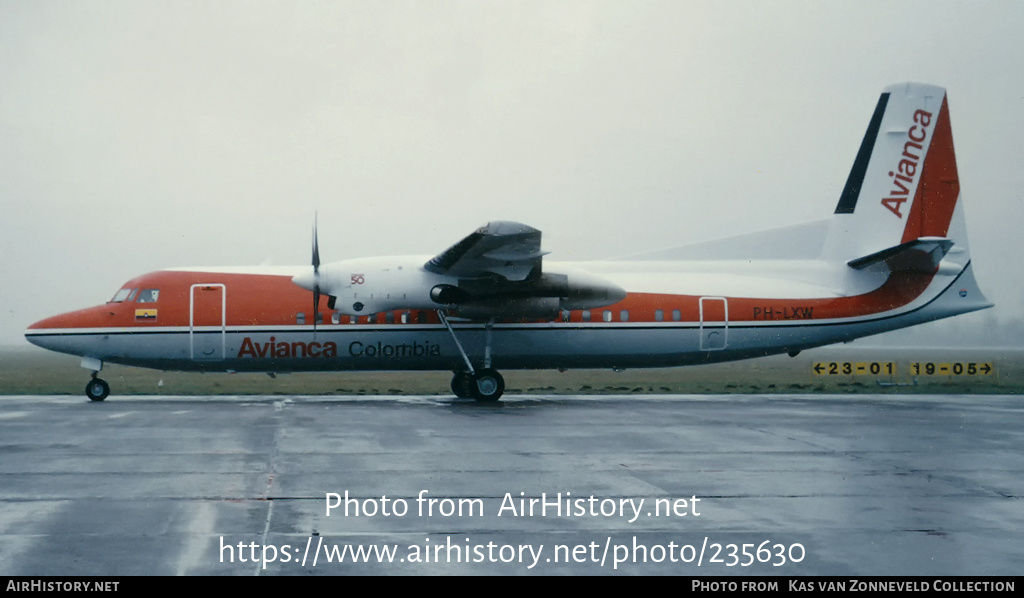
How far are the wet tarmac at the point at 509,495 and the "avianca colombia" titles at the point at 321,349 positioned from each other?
16.0ft

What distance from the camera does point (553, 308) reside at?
805 inches

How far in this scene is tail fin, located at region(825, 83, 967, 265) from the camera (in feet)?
75.7

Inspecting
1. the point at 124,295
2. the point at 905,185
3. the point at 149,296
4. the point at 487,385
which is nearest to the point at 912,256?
the point at 905,185

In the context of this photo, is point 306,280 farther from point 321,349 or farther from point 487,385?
point 487,385

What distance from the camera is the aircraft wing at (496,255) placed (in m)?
17.5

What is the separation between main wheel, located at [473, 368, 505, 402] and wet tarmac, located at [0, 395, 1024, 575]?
4251 millimetres

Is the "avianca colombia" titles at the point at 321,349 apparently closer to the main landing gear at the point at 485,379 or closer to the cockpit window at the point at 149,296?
the main landing gear at the point at 485,379

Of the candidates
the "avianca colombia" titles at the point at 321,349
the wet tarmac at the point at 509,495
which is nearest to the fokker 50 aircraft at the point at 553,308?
the "avianca colombia" titles at the point at 321,349

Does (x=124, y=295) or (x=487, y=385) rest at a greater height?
(x=124, y=295)

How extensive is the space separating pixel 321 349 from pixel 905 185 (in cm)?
1572

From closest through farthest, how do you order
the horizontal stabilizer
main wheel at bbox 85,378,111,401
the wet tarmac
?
the wet tarmac
the horizontal stabilizer
main wheel at bbox 85,378,111,401

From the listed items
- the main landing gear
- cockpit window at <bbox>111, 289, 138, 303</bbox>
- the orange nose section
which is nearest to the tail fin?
the main landing gear

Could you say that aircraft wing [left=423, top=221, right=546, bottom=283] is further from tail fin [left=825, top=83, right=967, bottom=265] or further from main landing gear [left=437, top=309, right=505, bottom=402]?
tail fin [left=825, top=83, right=967, bottom=265]
